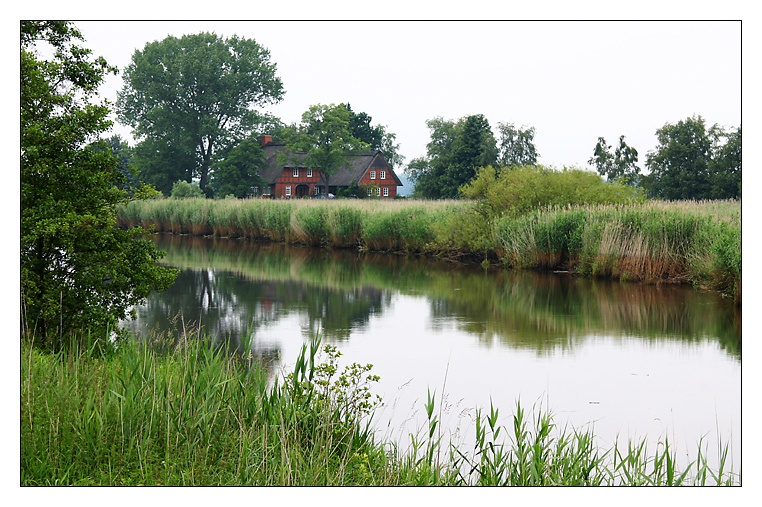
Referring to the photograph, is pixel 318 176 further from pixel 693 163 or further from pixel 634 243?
pixel 634 243

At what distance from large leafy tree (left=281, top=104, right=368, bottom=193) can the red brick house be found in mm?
4126

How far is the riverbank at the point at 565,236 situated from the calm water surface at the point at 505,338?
0.79m

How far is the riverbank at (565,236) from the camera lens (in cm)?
1521

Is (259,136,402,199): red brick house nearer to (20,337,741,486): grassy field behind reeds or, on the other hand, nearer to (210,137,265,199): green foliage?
(210,137,265,199): green foliage

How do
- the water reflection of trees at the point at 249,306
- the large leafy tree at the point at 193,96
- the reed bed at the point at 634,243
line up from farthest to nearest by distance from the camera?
1. the large leafy tree at the point at 193,96
2. the reed bed at the point at 634,243
3. the water reflection of trees at the point at 249,306

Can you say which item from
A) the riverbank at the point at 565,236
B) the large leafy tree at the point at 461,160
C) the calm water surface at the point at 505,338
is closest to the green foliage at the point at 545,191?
the riverbank at the point at 565,236

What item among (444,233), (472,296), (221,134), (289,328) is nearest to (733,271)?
(472,296)

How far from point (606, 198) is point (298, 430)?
16.8 meters

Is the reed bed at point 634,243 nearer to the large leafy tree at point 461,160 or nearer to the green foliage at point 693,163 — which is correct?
the green foliage at point 693,163

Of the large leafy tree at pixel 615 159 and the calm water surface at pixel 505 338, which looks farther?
the large leafy tree at pixel 615 159

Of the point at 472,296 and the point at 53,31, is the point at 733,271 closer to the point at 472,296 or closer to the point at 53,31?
the point at 472,296

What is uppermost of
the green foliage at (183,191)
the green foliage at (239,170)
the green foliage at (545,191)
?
the green foliage at (239,170)

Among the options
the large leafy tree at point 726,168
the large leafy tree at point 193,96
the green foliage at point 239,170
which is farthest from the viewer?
the green foliage at point 239,170

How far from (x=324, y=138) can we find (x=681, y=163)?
21965mm
